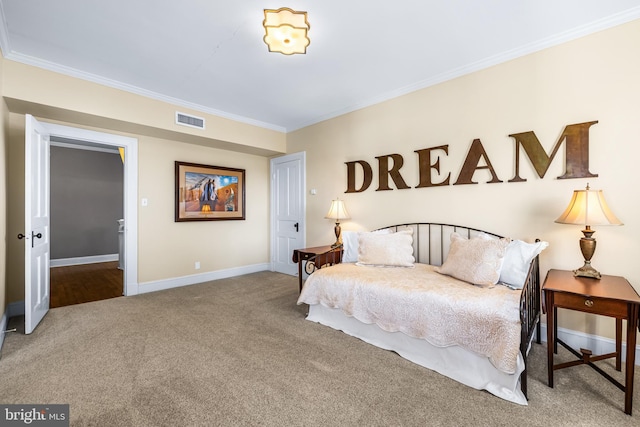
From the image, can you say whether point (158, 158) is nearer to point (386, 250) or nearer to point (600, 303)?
point (386, 250)

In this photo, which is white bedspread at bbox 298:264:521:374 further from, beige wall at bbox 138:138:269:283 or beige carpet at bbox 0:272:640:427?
beige wall at bbox 138:138:269:283

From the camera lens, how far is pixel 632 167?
7.02 ft

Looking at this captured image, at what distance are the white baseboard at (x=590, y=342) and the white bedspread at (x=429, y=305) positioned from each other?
81cm

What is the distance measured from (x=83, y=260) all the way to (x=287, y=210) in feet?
15.9

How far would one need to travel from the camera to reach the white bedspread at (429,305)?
178 centimetres

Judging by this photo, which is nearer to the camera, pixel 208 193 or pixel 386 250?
pixel 386 250

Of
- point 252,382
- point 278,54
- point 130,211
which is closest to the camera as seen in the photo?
point 252,382

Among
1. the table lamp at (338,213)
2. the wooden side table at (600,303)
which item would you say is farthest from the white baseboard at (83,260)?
the wooden side table at (600,303)

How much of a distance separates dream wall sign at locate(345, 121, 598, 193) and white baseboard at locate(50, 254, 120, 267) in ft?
19.6

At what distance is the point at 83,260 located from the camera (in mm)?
6254

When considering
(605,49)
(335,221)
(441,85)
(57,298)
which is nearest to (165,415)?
(335,221)

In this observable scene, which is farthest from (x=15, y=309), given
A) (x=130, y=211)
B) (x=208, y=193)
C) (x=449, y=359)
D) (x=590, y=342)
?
(x=590, y=342)

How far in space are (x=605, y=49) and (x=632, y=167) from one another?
0.95 metres

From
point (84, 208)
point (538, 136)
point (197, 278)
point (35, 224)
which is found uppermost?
point (538, 136)
